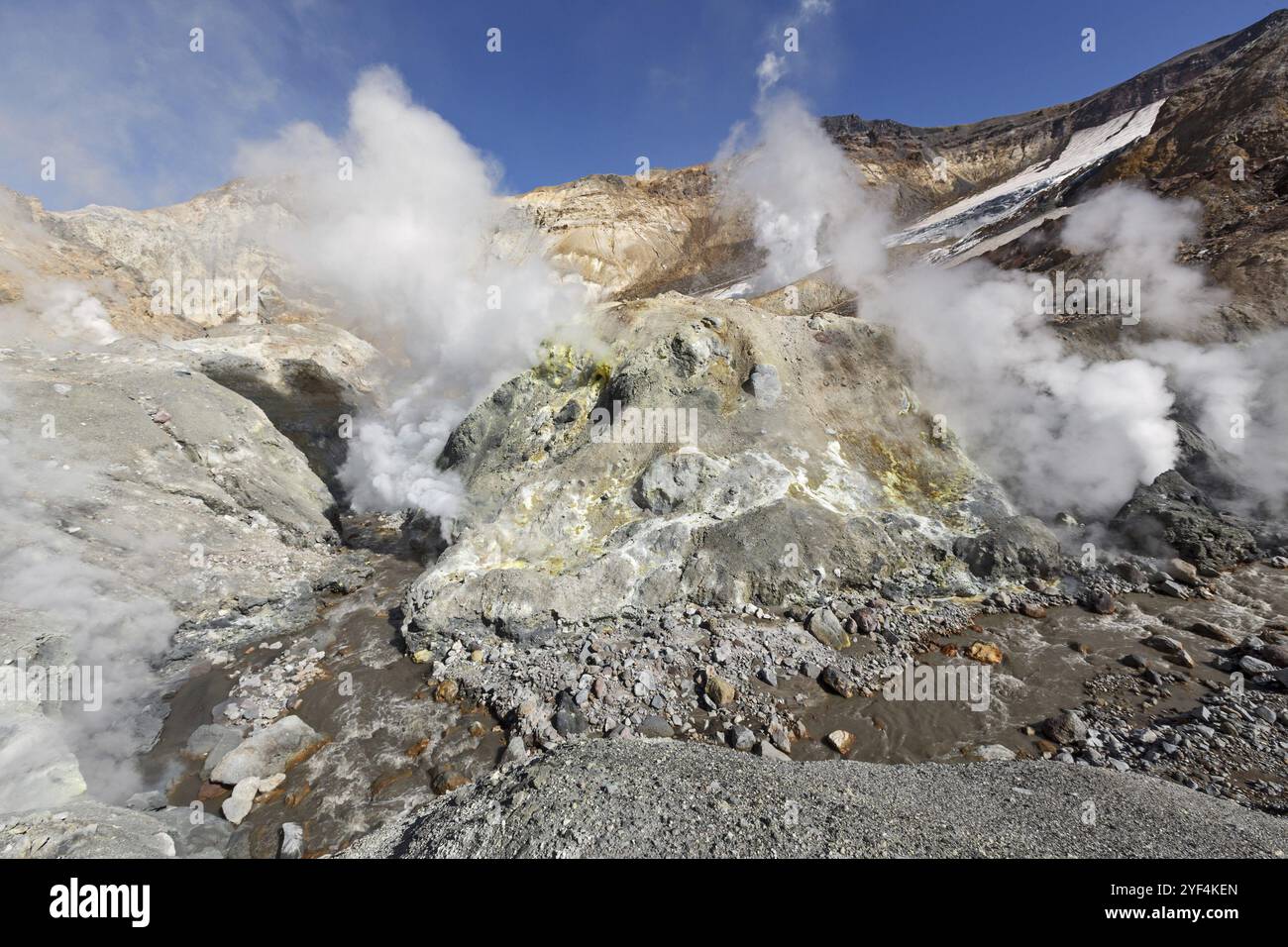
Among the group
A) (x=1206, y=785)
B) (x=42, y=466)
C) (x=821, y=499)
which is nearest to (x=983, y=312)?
(x=821, y=499)

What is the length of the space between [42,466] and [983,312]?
1219 inches

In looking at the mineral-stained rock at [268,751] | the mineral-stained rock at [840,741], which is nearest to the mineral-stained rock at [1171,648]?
the mineral-stained rock at [840,741]

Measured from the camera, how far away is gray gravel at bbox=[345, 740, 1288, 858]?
5.21m

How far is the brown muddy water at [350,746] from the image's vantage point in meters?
7.16

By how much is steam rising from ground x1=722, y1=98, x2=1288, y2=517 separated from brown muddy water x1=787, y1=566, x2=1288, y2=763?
147 inches

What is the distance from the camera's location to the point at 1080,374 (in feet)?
52.9

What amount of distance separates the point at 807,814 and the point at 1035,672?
24.2 feet

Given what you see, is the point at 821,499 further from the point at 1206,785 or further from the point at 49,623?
the point at 49,623

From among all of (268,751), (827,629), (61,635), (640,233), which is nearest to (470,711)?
(268,751)

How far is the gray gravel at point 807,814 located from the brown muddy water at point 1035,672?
3.89 ft

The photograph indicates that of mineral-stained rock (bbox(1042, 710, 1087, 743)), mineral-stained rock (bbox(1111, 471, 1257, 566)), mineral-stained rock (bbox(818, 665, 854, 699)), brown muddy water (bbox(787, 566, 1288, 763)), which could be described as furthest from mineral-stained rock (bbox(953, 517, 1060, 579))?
mineral-stained rock (bbox(818, 665, 854, 699))

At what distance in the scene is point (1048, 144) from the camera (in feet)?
219

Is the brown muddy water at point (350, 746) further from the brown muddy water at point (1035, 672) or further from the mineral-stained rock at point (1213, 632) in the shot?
the mineral-stained rock at point (1213, 632)
